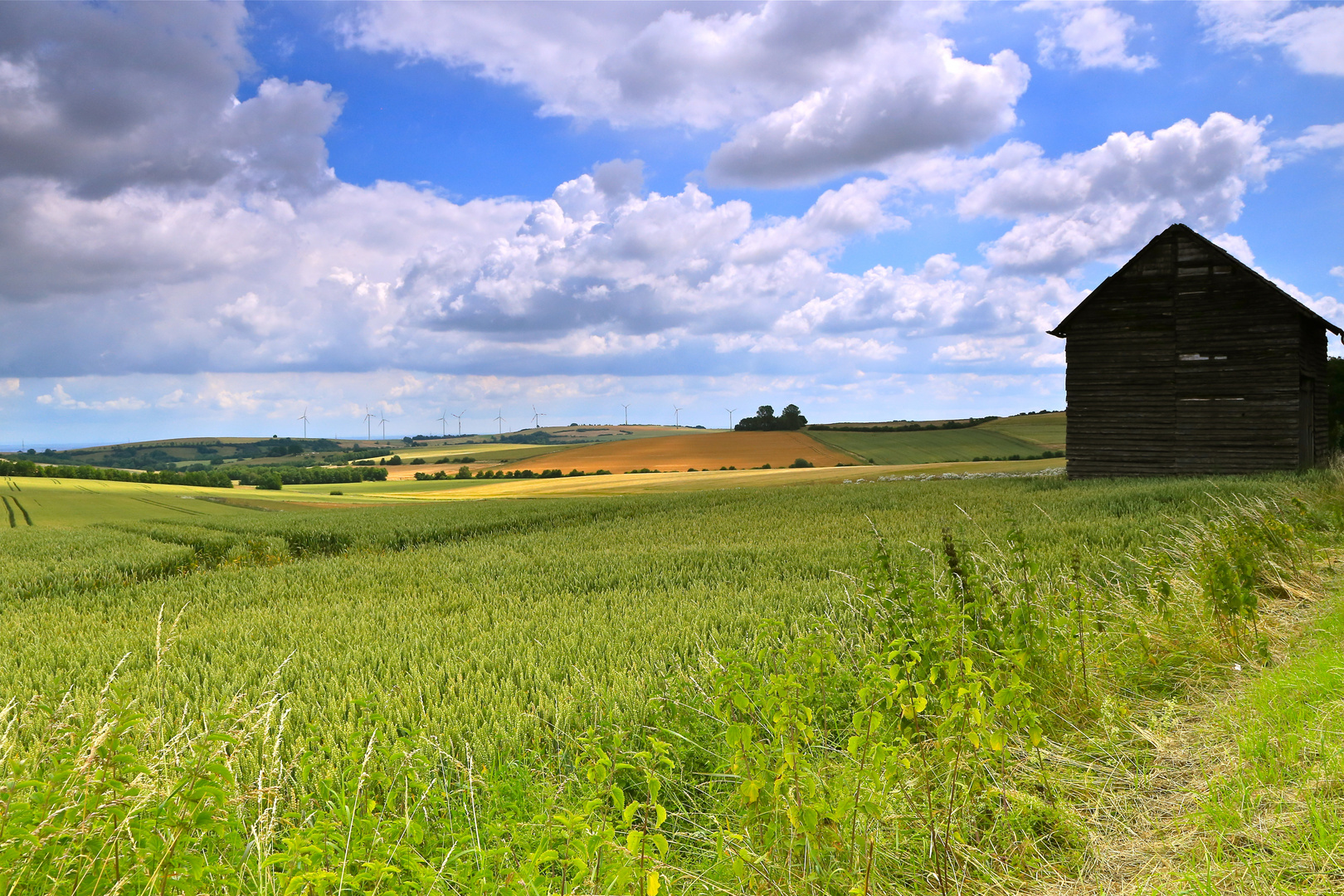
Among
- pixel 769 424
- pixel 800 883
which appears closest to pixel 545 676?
pixel 800 883

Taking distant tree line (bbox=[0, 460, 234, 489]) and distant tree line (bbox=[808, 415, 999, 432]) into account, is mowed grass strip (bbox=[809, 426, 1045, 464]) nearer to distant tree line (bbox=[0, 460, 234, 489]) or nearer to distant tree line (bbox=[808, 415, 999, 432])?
distant tree line (bbox=[808, 415, 999, 432])

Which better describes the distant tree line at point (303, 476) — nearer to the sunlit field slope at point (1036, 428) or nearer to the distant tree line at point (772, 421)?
the distant tree line at point (772, 421)

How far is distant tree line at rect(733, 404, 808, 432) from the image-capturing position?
278 ft

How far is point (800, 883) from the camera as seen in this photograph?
3.24m

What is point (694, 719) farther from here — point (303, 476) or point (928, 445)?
point (928, 445)

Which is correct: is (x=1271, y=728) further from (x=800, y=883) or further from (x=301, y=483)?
(x=301, y=483)

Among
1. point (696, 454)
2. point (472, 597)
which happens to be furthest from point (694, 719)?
point (696, 454)

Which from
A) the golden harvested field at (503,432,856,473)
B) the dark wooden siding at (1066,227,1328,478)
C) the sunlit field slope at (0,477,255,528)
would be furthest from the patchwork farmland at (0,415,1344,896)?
the golden harvested field at (503,432,856,473)

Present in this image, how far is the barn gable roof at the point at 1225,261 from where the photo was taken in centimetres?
2222

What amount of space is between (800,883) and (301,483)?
176 ft

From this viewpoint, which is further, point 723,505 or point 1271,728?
point 723,505

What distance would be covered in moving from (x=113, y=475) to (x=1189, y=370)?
190 feet

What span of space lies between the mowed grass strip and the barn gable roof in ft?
109

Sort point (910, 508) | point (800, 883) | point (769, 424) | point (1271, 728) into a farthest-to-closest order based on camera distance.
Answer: point (769, 424) → point (910, 508) → point (1271, 728) → point (800, 883)
